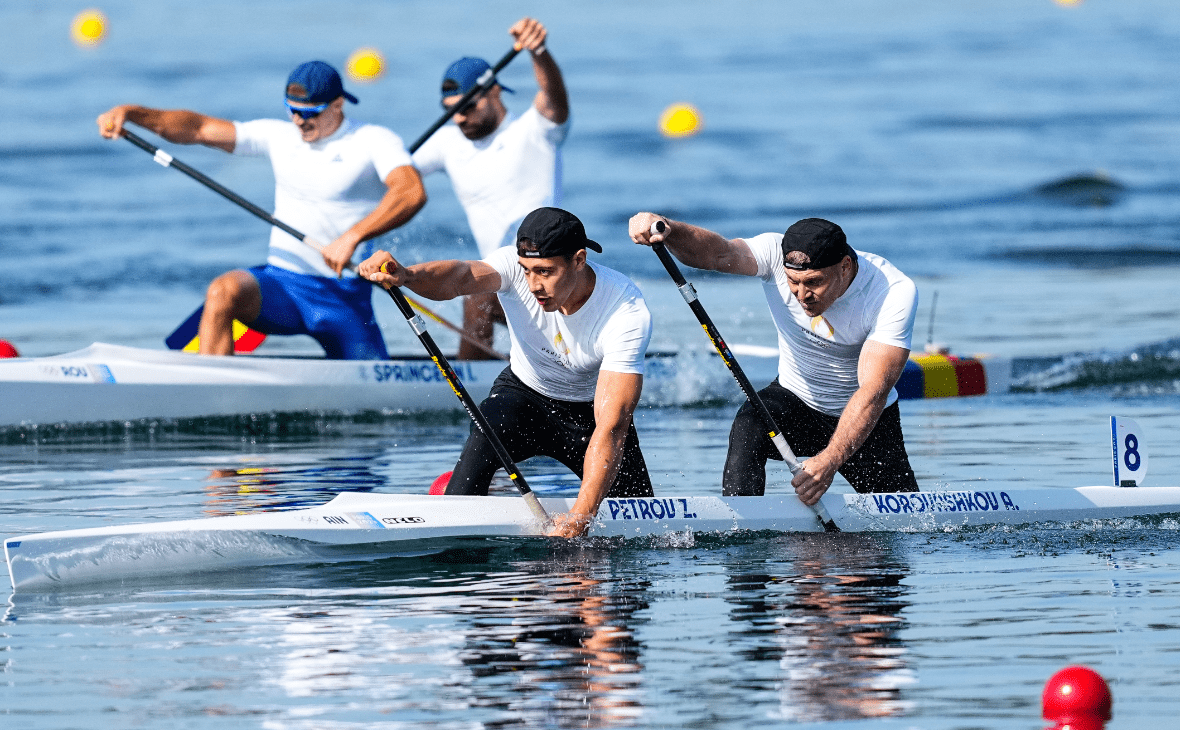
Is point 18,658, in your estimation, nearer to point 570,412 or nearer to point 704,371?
point 570,412

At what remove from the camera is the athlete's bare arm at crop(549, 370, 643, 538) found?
704 centimetres

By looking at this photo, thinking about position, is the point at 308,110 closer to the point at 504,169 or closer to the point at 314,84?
the point at 314,84

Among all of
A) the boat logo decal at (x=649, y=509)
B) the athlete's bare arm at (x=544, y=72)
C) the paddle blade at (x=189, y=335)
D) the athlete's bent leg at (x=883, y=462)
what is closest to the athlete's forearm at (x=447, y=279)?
the boat logo decal at (x=649, y=509)

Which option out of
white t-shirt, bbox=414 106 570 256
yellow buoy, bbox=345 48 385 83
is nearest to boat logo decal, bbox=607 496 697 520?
white t-shirt, bbox=414 106 570 256

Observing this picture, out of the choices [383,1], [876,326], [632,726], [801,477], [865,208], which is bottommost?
[632,726]

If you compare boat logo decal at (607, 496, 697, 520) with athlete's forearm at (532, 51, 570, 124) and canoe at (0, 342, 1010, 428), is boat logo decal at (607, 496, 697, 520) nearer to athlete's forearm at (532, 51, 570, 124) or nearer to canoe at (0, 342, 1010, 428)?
athlete's forearm at (532, 51, 570, 124)

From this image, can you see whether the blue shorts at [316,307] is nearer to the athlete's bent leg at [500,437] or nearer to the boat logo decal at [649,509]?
the athlete's bent leg at [500,437]

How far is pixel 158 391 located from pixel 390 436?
4.63 ft

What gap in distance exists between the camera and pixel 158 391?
1162 cm

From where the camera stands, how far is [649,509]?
25.0 ft

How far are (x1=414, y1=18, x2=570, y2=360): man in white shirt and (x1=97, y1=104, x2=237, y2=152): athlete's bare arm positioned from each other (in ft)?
4.22

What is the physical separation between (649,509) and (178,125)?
4.57m

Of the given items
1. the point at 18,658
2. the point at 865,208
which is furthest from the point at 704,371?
the point at 865,208

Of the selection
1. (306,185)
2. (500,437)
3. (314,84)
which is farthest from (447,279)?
(306,185)
